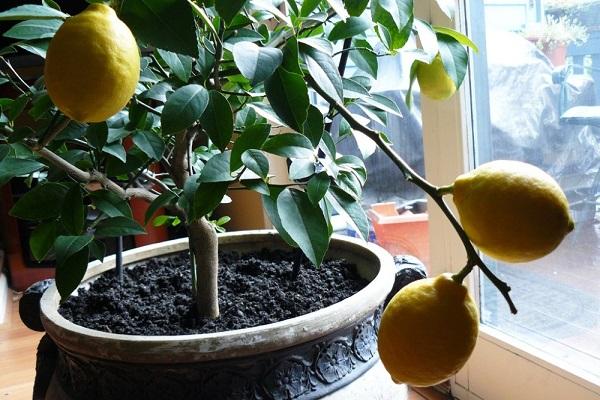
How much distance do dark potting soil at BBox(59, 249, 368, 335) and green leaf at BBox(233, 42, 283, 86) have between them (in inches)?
14.1

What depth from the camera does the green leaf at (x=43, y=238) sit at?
24.5 inches

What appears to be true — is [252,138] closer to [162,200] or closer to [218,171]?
[218,171]

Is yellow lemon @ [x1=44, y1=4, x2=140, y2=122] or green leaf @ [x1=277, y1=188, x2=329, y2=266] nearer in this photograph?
yellow lemon @ [x1=44, y1=4, x2=140, y2=122]

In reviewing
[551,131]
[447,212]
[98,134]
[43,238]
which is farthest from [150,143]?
[551,131]

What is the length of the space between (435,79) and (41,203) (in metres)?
0.40

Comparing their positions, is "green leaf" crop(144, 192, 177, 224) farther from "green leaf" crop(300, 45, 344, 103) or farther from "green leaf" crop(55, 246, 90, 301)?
"green leaf" crop(300, 45, 344, 103)

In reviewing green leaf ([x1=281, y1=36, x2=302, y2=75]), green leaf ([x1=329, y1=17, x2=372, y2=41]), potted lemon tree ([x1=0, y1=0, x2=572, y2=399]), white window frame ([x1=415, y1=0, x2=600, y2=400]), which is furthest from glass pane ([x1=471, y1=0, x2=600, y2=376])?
green leaf ([x1=281, y1=36, x2=302, y2=75])

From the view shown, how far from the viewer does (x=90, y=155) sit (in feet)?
2.32

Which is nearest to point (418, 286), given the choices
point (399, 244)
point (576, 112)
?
point (576, 112)

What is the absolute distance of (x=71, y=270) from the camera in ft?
1.81

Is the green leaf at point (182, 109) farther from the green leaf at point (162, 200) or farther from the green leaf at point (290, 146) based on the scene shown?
the green leaf at point (162, 200)

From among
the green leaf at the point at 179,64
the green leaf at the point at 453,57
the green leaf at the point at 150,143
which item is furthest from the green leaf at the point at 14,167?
the green leaf at the point at 453,57

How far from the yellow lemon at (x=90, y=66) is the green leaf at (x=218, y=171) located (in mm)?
157

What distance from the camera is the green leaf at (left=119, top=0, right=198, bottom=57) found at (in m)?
0.34
